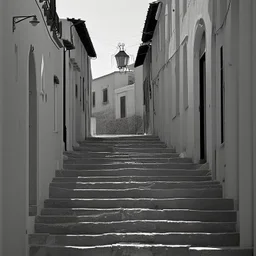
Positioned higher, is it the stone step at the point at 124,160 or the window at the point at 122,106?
the window at the point at 122,106

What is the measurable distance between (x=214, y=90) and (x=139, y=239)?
393cm

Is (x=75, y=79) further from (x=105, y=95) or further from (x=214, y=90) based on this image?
(x=105, y=95)

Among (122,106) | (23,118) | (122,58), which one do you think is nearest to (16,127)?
(23,118)

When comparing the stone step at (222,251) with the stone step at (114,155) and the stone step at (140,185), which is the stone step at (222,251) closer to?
the stone step at (140,185)

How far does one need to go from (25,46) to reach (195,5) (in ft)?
21.7

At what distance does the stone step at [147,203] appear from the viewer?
14083 millimetres

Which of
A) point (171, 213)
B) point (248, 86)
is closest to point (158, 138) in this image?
point (171, 213)

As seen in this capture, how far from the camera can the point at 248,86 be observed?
12.0m

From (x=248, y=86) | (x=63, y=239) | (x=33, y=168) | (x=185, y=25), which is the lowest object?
(x=63, y=239)

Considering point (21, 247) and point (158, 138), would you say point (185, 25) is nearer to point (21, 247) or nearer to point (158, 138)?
point (158, 138)

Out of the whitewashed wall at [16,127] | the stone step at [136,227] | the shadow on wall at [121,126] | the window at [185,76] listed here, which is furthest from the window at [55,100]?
the shadow on wall at [121,126]

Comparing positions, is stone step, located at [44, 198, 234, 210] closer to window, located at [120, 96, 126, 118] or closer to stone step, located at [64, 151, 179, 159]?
stone step, located at [64, 151, 179, 159]

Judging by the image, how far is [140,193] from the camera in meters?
15.2

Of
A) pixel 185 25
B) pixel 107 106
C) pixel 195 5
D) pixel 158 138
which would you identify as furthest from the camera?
pixel 107 106
